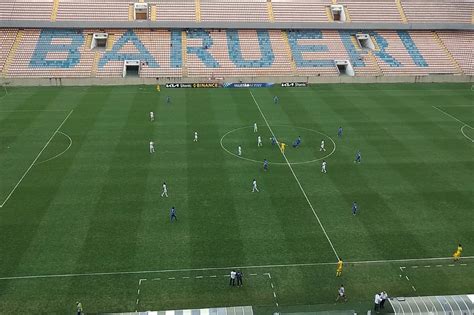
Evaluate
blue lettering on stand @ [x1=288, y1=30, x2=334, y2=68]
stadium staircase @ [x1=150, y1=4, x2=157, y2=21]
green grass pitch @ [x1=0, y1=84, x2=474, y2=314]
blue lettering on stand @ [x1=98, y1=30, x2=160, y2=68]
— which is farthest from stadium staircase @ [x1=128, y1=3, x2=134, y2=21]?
green grass pitch @ [x1=0, y1=84, x2=474, y2=314]

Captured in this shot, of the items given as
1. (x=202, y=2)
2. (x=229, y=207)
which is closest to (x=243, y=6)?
(x=202, y=2)

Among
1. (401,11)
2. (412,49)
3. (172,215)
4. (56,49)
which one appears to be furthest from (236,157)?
(401,11)

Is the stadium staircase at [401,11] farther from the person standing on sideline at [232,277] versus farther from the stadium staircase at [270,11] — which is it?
the person standing on sideline at [232,277]

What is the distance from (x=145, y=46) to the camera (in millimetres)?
69562

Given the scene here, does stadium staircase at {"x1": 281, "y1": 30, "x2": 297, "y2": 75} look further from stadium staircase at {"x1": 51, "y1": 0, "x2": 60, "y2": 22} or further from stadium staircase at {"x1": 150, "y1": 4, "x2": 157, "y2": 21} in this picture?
stadium staircase at {"x1": 51, "y1": 0, "x2": 60, "y2": 22}

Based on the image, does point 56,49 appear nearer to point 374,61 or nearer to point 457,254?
point 374,61

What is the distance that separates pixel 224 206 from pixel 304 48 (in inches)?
1852

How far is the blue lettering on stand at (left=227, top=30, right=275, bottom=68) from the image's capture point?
68.0m

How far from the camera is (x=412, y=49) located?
72562mm

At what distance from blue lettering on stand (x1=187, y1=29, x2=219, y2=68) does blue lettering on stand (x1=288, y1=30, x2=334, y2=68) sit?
1249 cm

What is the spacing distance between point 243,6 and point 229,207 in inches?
2111

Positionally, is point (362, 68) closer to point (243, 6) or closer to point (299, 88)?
point (299, 88)

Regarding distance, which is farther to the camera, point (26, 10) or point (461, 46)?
point (461, 46)

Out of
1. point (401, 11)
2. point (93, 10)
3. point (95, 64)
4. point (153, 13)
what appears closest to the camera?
point (95, 64)
